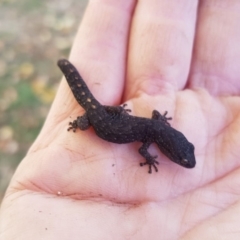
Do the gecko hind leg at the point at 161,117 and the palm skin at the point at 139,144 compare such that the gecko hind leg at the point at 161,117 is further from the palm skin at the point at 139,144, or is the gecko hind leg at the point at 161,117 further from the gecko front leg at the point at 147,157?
the gecko front leg at the point at 147,157

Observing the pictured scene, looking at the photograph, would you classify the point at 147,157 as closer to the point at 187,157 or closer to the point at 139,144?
the point at 139,144

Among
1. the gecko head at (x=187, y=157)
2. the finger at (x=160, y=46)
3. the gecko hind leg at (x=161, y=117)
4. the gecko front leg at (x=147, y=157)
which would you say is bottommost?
the gecko front leg at (x=147, y=157)

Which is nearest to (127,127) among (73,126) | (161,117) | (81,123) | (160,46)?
(161,117)

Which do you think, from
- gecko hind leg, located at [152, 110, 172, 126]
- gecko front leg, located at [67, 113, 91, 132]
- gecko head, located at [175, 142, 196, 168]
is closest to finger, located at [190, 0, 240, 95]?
gecko hind leg, located at [152, 110, 172, 126]

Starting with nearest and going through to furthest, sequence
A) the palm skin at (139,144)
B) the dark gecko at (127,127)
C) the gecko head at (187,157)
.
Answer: the palm skin at (139,144) < the gecko head at (187,157) < the dark gecko at (127,127)

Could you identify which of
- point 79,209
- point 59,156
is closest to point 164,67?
point 59,156

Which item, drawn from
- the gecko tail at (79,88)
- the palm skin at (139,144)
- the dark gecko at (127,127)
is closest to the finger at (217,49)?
the palm skin at (139,144)
